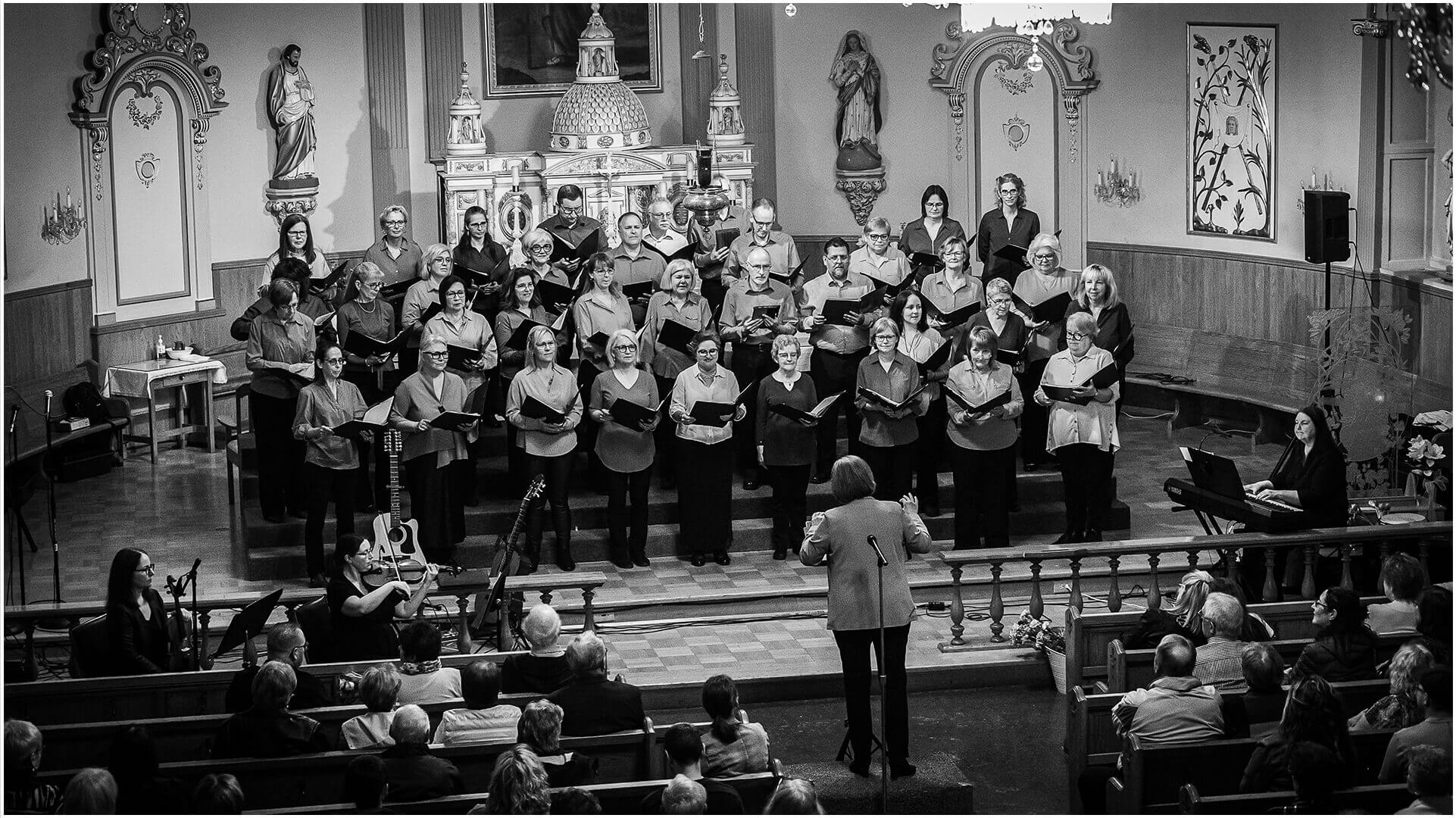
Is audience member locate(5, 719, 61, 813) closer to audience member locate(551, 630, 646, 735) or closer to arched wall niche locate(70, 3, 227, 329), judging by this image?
audience member locate(551, 630, 646, 735)

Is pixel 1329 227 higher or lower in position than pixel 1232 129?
lower

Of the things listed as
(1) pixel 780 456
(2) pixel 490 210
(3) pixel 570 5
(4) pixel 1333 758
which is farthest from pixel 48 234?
(4) pixel 1333 758

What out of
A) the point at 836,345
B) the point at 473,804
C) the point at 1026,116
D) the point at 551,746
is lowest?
the point at 473,804

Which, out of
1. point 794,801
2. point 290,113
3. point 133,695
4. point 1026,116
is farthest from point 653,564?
point 1026,116

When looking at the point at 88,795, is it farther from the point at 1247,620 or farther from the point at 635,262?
the point at 635,262

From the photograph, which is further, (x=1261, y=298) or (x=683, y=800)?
(x=1261, y=298)

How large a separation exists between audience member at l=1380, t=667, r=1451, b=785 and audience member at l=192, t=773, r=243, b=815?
141 inches

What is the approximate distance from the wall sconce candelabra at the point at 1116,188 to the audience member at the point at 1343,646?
25.7 ft

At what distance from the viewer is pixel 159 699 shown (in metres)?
7.62

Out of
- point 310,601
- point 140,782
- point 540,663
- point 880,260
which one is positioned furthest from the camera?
point 880,260

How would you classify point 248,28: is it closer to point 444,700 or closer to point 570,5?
point 570,5

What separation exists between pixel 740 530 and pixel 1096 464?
2.01 metres

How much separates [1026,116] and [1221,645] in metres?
8.52

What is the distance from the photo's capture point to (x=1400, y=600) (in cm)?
786
